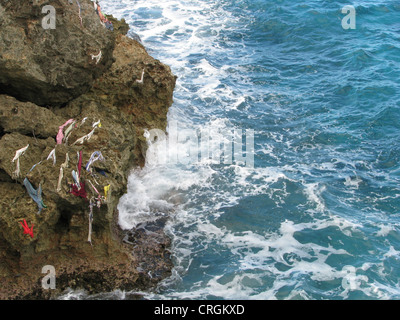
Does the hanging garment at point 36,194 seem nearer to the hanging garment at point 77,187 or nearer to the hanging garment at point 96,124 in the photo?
the hanging garment at point 77,187

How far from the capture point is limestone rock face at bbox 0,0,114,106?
313 inches

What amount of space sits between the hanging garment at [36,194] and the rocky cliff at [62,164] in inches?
0.7

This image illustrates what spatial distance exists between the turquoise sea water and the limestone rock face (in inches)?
114

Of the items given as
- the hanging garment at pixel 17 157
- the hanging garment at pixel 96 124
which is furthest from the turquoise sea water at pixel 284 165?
the hanging garment at pixel 17 157

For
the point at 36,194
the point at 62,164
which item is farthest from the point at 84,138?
the point at 36,194

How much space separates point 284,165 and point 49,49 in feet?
21.4

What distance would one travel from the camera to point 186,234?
9.05 m

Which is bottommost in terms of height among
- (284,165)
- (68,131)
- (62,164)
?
(284,165)

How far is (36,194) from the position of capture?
7191mm

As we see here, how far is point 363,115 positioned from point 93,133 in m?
8.99

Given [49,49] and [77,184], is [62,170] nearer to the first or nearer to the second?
[77,184]

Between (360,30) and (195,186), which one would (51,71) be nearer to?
(195,186)

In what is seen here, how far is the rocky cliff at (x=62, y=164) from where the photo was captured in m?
7.22

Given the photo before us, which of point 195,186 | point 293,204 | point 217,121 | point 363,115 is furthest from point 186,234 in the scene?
point 363,115
